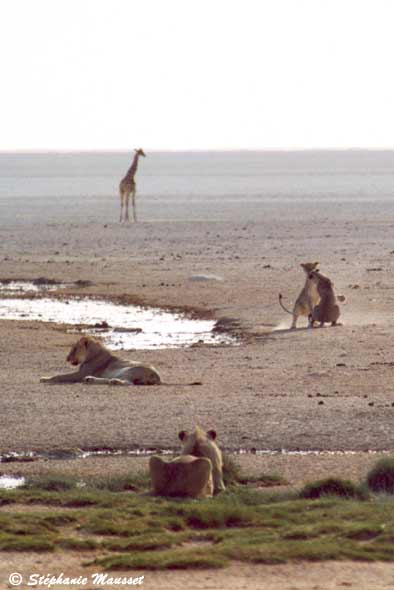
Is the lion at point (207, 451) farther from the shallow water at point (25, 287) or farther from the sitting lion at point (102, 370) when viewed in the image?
the shallow water at point (25, 287)

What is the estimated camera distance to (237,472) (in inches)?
516

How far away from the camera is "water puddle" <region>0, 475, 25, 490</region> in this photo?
13083 millimetres

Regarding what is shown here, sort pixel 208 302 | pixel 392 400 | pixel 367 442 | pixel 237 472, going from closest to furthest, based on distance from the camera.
Result: pixel 237 472 → pixel 367 442 → pixel 392 400 → pixel 208 302

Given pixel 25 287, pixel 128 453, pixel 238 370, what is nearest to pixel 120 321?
pixel 238 370

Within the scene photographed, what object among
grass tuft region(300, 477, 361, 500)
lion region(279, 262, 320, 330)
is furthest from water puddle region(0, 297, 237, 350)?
grass tuft region(300, 477, 361, 500)

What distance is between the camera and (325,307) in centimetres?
2416

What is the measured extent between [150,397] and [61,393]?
1.08m

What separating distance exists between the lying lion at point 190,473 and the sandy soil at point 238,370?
1.11m

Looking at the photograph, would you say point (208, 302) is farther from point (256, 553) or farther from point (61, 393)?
point (256, 553)

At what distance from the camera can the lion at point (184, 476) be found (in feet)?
39.4

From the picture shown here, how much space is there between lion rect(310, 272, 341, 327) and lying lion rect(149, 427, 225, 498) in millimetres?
11745

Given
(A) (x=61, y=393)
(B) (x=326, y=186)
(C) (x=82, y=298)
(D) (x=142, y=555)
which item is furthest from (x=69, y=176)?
(D) (x=142, y=555)

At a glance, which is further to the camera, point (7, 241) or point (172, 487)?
point (7, 241)

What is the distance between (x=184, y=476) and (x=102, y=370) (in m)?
7.01
